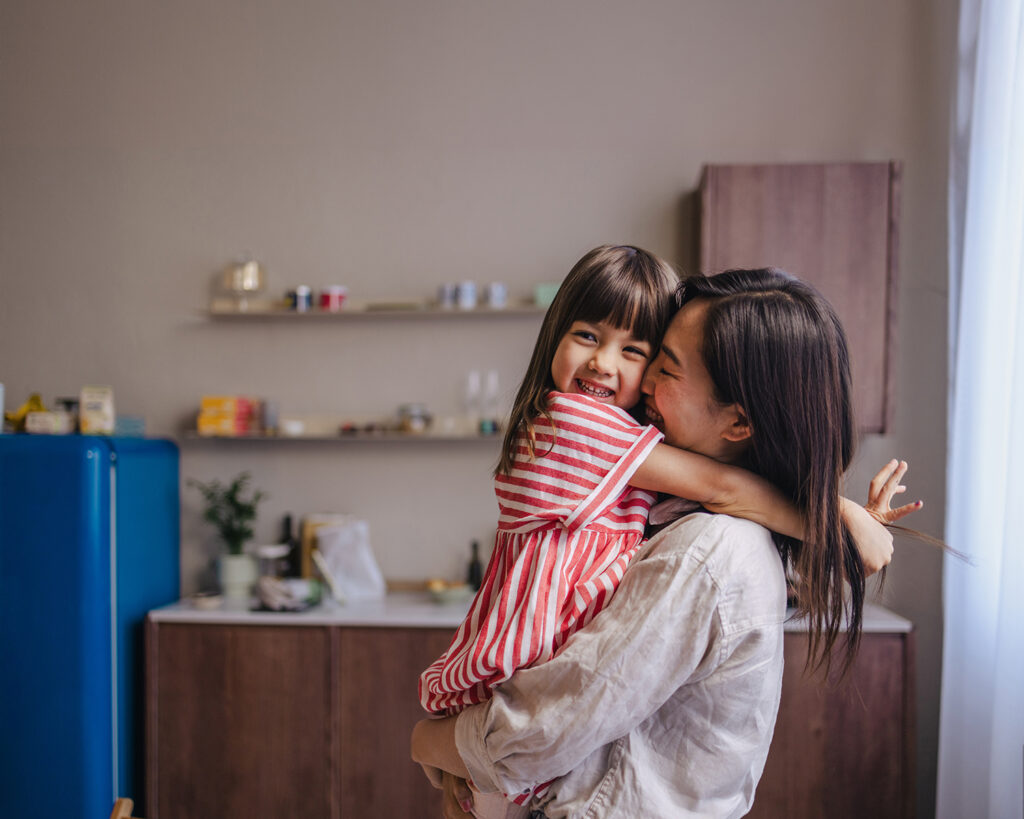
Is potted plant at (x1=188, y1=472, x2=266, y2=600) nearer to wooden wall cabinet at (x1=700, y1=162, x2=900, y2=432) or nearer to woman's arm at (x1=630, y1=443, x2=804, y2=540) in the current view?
wooden wall cabinet at (x1=700, y1=162, x2=900, y2=432)

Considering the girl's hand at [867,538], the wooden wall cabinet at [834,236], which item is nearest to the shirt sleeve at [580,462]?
the girl's hand at [867,538]

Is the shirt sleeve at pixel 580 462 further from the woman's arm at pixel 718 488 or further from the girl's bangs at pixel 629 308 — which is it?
the girl's bangs at pixel 629 308

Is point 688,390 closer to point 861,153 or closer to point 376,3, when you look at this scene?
point 861,153

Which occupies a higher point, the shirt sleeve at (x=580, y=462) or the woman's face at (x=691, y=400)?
the woman's face at (x=691, y=400)

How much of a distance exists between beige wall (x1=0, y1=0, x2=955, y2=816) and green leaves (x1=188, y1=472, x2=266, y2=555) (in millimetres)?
86

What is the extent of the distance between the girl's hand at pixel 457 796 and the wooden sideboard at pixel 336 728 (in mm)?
1532

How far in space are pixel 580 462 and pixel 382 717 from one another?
2038 mm

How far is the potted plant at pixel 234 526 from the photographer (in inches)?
126

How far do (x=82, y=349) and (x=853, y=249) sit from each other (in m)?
3.19

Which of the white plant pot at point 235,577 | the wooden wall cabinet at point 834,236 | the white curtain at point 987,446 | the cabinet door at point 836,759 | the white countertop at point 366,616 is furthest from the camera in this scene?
the white plant pot at point 235,577

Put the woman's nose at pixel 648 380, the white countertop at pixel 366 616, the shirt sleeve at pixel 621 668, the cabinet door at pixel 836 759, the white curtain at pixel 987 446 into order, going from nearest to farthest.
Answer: the shirt sleeve at pixel 621 668, the woman's nose at pixel 648 380, the white curtain at pixel 987 446, the cabinet door at pixel 836 759, the white countertop at pixel 366 616

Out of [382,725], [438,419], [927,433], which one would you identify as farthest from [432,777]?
[927,433]

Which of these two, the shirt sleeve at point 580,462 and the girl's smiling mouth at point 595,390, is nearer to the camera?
the shirt sleeve at point 580,462

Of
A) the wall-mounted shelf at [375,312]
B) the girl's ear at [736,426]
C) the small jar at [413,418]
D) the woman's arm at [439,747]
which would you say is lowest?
the woman's arm at [439,747]
